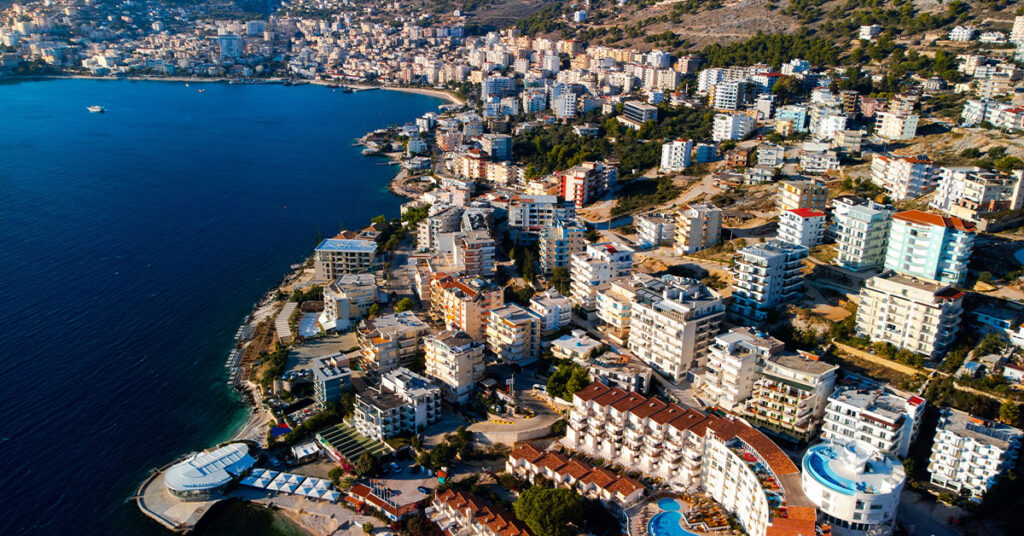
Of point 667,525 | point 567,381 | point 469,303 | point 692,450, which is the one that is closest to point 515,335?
point 469,303

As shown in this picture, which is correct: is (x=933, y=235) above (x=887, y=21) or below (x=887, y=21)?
below

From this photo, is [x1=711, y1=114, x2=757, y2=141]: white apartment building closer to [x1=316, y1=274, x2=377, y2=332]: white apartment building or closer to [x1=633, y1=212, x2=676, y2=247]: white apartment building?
[x1=633, y1=212, x2=676, y2=247]: white apartment building

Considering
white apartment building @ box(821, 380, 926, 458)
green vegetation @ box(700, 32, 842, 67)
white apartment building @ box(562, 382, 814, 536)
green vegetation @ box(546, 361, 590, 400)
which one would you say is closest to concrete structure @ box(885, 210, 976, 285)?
white apartment building @ box(821, 380, 926, 458)

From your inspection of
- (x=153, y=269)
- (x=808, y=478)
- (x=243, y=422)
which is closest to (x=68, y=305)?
(x=153, y=269)

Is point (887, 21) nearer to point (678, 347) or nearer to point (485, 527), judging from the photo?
point (678, 347)

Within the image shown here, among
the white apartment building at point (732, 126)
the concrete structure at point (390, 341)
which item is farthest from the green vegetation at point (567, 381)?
the white apartment building at point (732, 126)

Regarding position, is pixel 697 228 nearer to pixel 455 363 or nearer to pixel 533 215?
pixel 533 215
